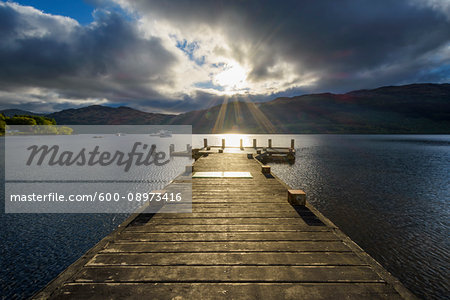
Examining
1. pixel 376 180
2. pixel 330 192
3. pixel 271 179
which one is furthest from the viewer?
pixel 376 180

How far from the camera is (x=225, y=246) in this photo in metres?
4.91

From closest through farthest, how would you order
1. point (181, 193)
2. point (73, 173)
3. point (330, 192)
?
1. point (181, 193)
2. point (330, 192)
3. point (73, 173)

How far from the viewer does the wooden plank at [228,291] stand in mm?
3385

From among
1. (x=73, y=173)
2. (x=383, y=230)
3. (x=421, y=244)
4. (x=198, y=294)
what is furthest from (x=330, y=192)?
(x=73, y=173)

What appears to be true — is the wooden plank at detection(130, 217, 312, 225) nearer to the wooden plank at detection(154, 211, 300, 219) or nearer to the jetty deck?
the jetty deck

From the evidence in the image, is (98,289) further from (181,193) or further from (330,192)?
(330,192)

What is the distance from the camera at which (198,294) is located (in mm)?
3418

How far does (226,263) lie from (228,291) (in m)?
0.76

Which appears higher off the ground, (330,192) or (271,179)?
(271,179)

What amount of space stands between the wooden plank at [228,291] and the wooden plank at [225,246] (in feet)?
3.55

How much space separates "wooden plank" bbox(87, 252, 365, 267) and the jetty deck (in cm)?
2

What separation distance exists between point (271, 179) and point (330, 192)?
856cm

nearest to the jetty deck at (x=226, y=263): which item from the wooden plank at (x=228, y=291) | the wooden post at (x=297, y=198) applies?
the wooden plank at (x=228, y=291)

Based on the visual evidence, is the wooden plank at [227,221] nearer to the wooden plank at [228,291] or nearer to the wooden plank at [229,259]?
the wooden plank at [229,259]
